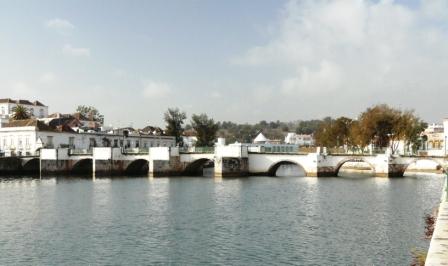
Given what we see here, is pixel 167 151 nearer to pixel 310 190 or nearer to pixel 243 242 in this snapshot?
pixel 310 190

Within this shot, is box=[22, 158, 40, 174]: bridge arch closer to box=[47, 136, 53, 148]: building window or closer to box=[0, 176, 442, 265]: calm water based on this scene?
box=[47, 136, 53, 148]: building window

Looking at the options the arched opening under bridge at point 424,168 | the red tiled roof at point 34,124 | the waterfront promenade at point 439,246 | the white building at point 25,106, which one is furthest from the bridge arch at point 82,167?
the waterfront promenade at point 439,246

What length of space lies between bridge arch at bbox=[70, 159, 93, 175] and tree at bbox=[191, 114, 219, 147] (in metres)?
30.2

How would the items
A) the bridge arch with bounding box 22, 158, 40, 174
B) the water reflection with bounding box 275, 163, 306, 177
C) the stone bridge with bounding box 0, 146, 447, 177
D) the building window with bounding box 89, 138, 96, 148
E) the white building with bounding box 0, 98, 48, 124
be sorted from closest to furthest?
the stone bridge with bounding box 0, 146, 447, 177, the water reflection with bounding box 275, 163, 306, 177, the bridge arch with bounding box 22, 158, 40, 174, the building window with bounding box 89, 138, 96, 148, the white building with bounding box 0, 98, 48, 124

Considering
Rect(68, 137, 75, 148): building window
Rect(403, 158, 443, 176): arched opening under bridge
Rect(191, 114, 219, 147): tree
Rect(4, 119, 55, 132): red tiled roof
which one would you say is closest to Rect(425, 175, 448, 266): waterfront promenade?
Rect(403, 158, 443, 176): arched opening under bridge

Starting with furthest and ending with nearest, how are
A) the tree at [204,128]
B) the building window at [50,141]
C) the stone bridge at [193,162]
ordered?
the tree at [204,128] < the building window at [50,141] < the stone bridge at [193,162]

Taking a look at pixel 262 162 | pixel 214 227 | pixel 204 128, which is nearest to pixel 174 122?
pixel 204 128

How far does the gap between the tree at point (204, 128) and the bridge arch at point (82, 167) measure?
30237mm

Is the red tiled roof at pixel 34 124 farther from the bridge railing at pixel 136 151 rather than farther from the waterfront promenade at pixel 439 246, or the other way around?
the waterfront promenade at pixel 439 246

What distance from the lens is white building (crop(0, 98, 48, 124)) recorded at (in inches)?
4970

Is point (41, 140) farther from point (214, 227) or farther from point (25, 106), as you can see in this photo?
point (214, 227)

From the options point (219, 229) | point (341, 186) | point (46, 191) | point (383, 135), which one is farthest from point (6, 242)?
point (383, 135)

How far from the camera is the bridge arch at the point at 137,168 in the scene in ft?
267

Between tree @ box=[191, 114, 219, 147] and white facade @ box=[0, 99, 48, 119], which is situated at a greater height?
white facade @ box=[0, 99, 48, 119]
